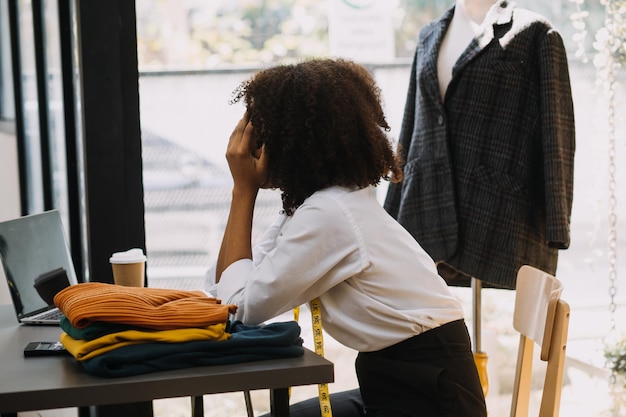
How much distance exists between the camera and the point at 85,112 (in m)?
2.17

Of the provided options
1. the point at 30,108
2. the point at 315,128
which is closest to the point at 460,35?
the point at 315,128

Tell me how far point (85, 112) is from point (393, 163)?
923 mm

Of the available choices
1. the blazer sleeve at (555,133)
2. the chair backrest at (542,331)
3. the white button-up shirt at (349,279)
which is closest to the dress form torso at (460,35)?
the blazer sleeve at (555,133)

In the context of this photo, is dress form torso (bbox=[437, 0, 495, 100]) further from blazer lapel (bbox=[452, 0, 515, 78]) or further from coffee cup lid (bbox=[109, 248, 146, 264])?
coffee cup lid (bbox=[109, 248, 146, 264])

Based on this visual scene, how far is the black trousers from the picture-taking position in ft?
4.82

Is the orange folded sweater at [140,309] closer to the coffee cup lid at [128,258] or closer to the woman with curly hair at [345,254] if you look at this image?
the woman with curly hair at [345,254]

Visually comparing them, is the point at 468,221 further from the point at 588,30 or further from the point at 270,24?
the point at 270,24

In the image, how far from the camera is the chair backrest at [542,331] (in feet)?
4.87

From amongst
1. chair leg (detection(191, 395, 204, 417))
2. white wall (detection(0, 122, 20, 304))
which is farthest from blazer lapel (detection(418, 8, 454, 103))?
white wall (detection(0, 122, 20, 304))

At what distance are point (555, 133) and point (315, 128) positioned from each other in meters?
1.12

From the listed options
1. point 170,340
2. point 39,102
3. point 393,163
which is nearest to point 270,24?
point 39,102

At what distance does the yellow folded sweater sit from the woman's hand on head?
398 mm

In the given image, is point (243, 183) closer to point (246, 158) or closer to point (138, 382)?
point (246, 158)

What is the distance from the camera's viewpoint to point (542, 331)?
1.58 meters
